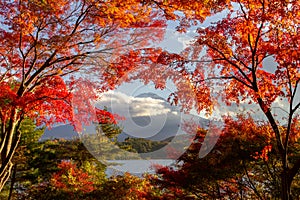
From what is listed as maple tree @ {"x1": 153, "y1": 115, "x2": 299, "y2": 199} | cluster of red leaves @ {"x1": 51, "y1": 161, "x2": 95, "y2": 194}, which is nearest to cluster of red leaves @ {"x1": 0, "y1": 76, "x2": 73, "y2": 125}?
maple tree @ {"x1": 153, "y1": 115, "x2": 299, "y2": 199}

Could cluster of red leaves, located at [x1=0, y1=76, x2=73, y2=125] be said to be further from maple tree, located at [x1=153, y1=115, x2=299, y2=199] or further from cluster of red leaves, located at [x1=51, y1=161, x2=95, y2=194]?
cluster of red leaves, located at [x1=51, y1=161, x2=95, y2=194]

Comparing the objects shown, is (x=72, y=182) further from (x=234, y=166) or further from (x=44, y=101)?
(x=234, y=166)

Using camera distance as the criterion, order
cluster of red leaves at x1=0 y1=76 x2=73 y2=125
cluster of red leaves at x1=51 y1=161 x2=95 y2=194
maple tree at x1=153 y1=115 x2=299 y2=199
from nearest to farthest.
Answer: cluster of red leaves at x1=0 y1=76 x2=73 y2=125, maple tree at x1=153 y1=115 x2=299 y2=199, cluster of red leaves at x1=51 y1=161 x2=95 y2=194

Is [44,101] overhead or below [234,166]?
overhead

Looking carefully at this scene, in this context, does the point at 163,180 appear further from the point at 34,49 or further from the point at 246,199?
the point at 34,49

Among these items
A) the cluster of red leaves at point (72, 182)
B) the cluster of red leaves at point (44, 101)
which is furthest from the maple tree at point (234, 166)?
the cluster of red leaves at point (72, 182)

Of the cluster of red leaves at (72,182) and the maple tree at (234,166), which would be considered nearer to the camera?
the maple tree at (234,166)

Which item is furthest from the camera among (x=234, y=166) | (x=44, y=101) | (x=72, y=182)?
(x=72, y=182)

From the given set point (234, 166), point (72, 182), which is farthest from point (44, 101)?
point (72, 182)

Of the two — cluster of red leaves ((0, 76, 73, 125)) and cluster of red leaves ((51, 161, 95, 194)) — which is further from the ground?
cluster of red leaves ((0, 76, 73, 125))

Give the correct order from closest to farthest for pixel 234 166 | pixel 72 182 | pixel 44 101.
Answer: pixel 44 101 < pixel 234 166 < pixel 72 182

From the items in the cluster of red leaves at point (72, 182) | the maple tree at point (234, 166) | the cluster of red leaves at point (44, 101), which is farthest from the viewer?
the cluster of red leaves at point (72, 182)

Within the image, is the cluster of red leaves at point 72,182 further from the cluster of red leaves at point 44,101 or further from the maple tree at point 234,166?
the cluster of red leaves at point 44,101

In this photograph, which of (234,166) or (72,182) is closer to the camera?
(234,166)
